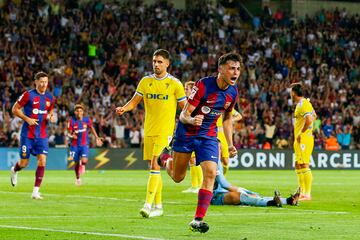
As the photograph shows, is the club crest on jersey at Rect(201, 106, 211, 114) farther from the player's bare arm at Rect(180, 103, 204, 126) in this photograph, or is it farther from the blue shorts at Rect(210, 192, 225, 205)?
the blue shorts at Rect(210, 192, 225, 205)

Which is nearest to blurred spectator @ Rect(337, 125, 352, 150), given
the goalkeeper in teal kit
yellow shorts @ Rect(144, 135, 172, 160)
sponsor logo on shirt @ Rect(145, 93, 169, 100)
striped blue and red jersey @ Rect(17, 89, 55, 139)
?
striped blue and red jersey @ Rect(17, 89, 55, 139)

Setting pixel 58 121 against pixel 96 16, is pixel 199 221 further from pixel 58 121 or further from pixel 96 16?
pixel 96 16

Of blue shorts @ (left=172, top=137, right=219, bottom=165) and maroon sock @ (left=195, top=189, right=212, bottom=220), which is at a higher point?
blue shorts @ (left=172, top=137, right=219, bottom=165)

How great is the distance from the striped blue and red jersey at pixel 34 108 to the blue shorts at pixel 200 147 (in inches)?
317

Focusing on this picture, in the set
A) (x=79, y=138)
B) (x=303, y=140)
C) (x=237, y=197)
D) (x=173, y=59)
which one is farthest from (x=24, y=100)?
(x=173, y=59)

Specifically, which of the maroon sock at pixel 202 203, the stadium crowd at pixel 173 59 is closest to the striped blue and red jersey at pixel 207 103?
the maroon sock at pixel 202 203

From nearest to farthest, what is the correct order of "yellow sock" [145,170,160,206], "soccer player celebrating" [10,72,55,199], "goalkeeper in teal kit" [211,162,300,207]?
"yellow sock" [145,170,160,206] → "goalkeeper in teal kit" [211,162,300,207] → "soccer player celebrating" [10,72,55,199]

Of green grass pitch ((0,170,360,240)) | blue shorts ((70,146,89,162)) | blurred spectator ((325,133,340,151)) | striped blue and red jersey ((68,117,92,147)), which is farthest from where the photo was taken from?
blurred spectator ((325,133,340,151))

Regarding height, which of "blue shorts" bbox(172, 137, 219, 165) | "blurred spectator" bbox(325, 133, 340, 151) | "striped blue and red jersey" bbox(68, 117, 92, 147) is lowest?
"blurred spectator" bbox(325, 133, 340, 151)

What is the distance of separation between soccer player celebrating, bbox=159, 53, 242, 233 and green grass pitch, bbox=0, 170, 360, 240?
0.87m

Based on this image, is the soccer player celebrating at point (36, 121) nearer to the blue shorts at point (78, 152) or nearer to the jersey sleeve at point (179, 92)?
the jersey sleeve at point (179, 92)

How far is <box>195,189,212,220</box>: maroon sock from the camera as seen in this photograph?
42.7 feet

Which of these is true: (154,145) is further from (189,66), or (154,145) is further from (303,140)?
(189,66)

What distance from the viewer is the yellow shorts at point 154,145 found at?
1598cm
